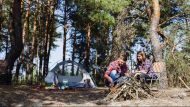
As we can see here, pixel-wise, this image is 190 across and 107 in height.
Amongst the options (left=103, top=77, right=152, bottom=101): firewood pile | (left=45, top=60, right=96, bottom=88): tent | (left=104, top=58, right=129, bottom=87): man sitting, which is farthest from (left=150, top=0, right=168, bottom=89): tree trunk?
(left=103, top=77, right=152, bottom=101): firewood pile

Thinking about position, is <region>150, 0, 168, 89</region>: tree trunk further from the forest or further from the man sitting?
the man sitting

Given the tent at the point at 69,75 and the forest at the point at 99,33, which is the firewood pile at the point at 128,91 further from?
the tent at the point at 69,75

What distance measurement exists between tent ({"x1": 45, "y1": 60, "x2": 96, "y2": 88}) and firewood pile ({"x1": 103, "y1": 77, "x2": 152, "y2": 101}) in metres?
7.07

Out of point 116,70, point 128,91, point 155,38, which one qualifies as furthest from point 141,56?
point 155,38

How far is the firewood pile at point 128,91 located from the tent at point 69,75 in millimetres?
7075

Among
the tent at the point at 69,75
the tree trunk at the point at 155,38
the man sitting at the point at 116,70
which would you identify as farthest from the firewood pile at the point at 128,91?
the tent at the point at 69,75

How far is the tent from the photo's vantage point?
16.3 metres

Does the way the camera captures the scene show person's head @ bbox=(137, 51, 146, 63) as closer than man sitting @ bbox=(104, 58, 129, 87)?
No

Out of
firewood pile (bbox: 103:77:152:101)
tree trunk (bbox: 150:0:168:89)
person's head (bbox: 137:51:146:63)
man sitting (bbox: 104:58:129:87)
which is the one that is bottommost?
firewood pile (bbox: 103:77:152:101)

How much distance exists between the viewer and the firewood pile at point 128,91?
27.4 feet

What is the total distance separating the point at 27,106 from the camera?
7.55m

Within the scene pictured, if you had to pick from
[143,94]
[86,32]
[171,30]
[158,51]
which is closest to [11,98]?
[143,94]

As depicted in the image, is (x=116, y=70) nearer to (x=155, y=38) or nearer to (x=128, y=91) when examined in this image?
(x=128, y=91)

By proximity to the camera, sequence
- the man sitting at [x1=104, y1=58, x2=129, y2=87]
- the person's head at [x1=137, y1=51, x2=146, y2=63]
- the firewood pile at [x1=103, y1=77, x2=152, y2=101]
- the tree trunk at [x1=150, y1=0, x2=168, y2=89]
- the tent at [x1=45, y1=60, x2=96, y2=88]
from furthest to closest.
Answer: the tent at [x1=45, y1=60, x2=96, y2=88]
the tree trunk at [x1=150, y1=0, x2=168, y2=89]
the person's head at [x1=137, y1=51, x2=146, y2=63]
the man sitting at [x1=104, y1=58, x2=129, y2=87]
the firewood pile at [x1=103, y1=77, x2=152, y2=101]
